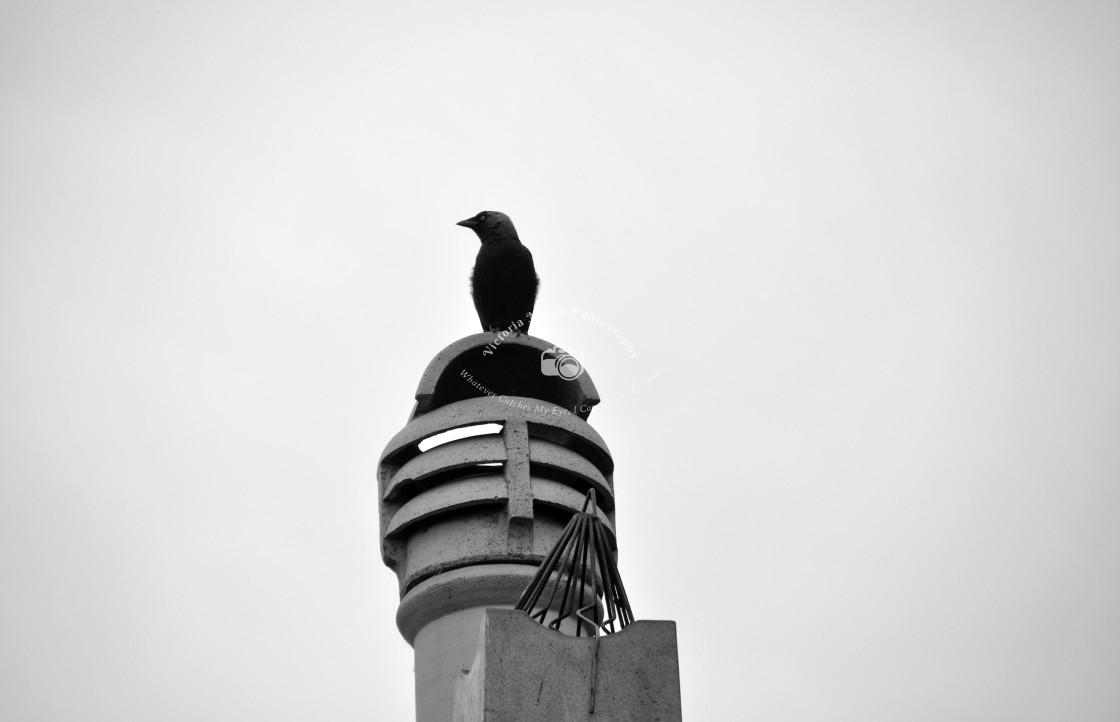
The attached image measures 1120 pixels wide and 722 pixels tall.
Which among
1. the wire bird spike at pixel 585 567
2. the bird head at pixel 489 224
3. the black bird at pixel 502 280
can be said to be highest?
the bird head at pixel 489 224

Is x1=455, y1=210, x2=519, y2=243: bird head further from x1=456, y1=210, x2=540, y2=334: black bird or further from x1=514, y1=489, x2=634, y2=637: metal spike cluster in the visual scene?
x1=514, y1=489, x2=634, y2=637: metal spike cluster

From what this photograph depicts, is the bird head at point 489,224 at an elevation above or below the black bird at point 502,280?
above

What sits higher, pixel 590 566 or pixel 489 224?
pixel 489 224

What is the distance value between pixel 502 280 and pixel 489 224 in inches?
21.6

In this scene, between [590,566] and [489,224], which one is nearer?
[590,566]

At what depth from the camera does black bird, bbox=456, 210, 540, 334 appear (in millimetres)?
9305

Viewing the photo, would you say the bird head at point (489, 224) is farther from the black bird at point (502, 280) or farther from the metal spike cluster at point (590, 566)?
the metal spike cluster at point (590, 566)

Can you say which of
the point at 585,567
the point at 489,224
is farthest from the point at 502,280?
the point at 585,567

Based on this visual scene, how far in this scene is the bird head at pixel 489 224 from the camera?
9654mm

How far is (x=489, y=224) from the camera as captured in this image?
31.8 ft

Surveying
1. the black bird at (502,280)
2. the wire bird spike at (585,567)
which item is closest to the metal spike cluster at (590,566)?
the wire bird spike at (585,567)

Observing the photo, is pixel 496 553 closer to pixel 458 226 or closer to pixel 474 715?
pixel 474 715

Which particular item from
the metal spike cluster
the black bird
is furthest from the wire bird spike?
the black bird

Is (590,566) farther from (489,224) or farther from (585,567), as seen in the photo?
(489,224)
